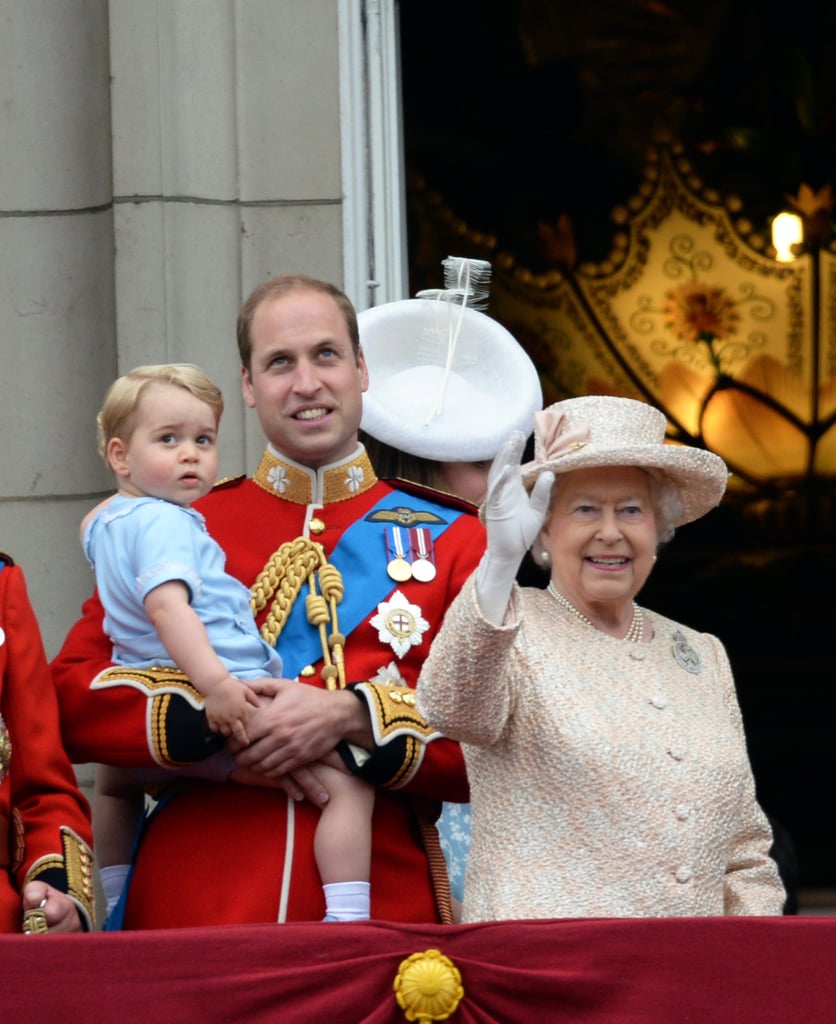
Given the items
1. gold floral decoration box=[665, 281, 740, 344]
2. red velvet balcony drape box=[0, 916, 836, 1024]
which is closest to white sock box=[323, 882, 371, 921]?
red velvet balcony drape box=[0, 916, 836, 1024]

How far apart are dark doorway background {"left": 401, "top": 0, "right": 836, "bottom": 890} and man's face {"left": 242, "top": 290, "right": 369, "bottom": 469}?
3.50 metres

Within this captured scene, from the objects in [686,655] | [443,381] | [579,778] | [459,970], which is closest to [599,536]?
[686,655]

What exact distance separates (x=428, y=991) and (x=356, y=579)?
91 cm

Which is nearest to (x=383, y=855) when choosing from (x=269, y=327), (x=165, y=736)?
(x=165, y=736)

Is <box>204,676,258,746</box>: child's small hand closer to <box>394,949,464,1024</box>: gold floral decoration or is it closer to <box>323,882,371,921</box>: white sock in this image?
<box>323,882,371,921</box>: white sock

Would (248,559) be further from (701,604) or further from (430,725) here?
(701,604)

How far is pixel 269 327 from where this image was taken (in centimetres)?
367

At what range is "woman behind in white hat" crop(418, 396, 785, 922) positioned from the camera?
3.08 m

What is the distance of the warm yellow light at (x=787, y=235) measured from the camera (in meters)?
7.67

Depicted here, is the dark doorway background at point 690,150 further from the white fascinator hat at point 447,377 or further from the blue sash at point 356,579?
the blue sash at point 356,579

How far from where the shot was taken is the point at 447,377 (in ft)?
13.4

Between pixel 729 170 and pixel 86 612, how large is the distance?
4491mm

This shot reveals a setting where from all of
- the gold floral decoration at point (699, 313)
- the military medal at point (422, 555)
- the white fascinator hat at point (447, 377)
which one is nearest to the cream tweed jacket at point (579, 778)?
the military medal at point (422, 555)

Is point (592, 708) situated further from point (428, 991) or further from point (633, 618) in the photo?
point (428, 991)
